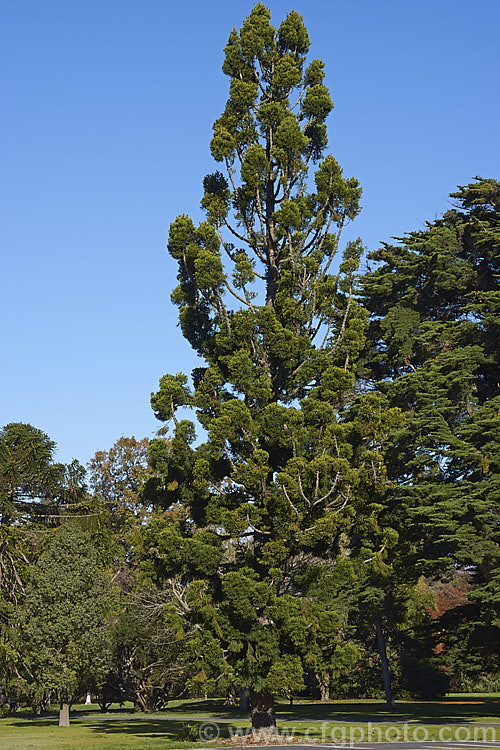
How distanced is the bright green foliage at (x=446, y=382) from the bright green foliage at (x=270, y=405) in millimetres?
2183

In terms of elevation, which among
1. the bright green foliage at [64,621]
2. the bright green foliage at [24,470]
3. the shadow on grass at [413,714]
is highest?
the bright green foliage at [24,470]

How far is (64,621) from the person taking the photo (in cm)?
3159

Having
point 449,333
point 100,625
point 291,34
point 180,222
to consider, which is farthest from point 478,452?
point 100,625

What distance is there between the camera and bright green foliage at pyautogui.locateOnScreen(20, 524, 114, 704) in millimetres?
31172

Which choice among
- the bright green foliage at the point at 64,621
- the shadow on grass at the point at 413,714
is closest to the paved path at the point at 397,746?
the shadow on grass at the point at 413,714

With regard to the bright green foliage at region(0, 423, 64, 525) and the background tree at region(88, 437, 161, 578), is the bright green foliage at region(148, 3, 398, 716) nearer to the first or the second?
the bright green foliage at region(0, 423, 64, 525)

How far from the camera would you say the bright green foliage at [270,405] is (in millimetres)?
19062

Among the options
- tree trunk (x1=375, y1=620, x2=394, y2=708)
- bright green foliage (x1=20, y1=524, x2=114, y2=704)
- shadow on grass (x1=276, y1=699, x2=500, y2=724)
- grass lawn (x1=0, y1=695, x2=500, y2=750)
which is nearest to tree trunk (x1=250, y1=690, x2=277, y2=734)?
grass lawn (x1=0, y1=695, x2=500, y2=750)

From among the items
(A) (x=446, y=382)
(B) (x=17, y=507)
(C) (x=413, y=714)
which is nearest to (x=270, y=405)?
(A) (x=446, y=382)

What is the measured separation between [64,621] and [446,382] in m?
17.7

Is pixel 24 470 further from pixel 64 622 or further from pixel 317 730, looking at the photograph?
pixel 317 730

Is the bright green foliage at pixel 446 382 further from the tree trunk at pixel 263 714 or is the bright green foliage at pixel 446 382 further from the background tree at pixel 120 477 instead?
the background tree at pixel 120 477

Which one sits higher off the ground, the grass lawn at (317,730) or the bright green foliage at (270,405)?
the bright green foliage at (270,405)

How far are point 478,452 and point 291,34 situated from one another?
13.7 m
